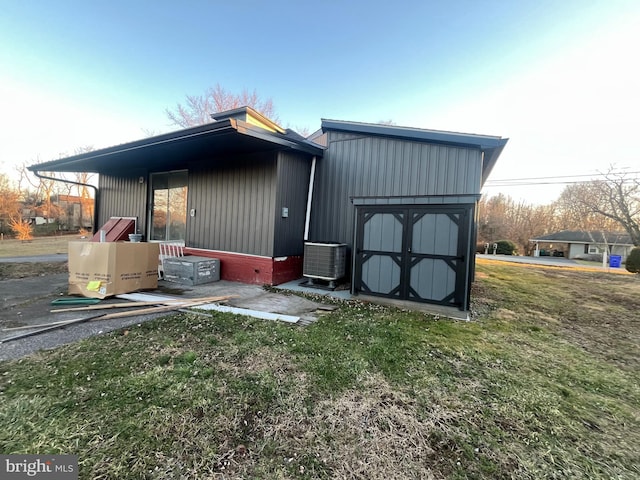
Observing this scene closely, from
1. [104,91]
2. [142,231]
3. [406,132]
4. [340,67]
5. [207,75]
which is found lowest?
[142,231]

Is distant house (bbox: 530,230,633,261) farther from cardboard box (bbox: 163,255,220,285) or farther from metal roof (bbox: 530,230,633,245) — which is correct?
cardboard box (bbox: 163,255,220,285)

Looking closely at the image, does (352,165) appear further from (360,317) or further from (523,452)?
(523,452)

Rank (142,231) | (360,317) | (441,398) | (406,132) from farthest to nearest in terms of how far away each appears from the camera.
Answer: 1. (142,231)
2. (406,132)
3. (360,317)
4. (441,398)

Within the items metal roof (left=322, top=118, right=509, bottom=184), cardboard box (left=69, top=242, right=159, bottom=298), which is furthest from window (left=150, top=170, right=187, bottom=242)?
Answer: metal roof (left=322, top=118, right=509, bottom=184)

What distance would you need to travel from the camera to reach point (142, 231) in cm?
834

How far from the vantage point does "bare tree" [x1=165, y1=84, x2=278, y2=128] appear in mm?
15859

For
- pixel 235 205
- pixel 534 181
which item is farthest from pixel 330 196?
pixel 534 181

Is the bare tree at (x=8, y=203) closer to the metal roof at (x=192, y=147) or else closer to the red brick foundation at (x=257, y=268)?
the metal roof at (x=192, y=147)

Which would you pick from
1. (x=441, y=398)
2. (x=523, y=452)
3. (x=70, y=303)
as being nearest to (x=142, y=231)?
(x=70, y=303)

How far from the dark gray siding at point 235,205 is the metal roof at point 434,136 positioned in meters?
1.97

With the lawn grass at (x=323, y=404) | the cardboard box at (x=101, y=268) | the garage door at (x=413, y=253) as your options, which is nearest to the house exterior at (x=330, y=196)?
the garage door at (x=413, y=253)

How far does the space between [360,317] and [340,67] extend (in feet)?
38.5

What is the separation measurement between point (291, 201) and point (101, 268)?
3.78m

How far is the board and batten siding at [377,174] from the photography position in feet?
17.3
